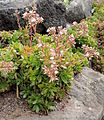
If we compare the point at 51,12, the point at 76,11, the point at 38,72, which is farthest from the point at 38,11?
the point at 38,72

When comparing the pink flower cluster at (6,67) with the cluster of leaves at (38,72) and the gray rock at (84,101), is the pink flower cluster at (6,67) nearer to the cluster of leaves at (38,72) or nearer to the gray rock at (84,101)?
the cluster of leaves at (38,72)

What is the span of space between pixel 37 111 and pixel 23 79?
43 centimetres

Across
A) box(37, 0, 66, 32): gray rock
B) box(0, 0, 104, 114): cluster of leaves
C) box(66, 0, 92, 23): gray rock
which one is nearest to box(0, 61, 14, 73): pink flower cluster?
box(0, 0, 104, 114): cluster of leaves

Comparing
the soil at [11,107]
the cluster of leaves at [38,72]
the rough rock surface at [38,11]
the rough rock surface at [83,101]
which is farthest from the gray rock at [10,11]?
the soil at [11,107]

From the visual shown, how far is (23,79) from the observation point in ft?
9.89

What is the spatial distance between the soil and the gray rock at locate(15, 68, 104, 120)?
0.26 feet

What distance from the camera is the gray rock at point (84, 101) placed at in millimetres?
2898

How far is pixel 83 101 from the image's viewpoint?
320 centimetres

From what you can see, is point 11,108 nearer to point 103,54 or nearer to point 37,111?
point 37,111

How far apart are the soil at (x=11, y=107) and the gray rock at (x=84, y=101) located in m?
0.08

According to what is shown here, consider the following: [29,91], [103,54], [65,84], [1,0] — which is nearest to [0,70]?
[29,91]

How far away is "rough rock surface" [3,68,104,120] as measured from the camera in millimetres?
2891

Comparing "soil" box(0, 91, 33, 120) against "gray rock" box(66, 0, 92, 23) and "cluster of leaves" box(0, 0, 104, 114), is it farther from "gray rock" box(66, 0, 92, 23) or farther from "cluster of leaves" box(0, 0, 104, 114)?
"gray rock" box(66, 0, 92, 23)

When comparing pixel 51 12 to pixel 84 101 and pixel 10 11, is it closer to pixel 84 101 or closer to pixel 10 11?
pixel 10 11
